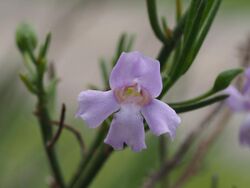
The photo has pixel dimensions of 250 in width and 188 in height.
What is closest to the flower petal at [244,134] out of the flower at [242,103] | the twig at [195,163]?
the flower at [242,103]

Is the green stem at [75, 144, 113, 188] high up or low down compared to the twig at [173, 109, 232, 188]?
up

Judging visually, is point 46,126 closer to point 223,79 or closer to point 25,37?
point 25,37

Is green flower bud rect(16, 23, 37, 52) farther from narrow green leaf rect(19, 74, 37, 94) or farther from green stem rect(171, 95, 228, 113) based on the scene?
green stem rect(171, 95, 228, 113)

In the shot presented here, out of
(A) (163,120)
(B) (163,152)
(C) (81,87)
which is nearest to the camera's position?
(A) (163,120)

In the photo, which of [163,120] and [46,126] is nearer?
[163,120]

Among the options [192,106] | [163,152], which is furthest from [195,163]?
[192,106]

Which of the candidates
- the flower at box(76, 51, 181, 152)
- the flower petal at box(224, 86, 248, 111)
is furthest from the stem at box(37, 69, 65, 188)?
the flower petal at box(224, 86, 248, 111)

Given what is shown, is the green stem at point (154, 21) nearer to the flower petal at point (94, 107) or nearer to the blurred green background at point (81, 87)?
the flower petal at point (94, 107)
